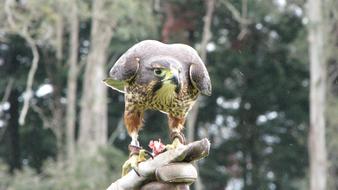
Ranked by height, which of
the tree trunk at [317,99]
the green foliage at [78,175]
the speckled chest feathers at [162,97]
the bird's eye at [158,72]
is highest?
the tree trunk at [317,99]

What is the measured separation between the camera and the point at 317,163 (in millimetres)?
20094

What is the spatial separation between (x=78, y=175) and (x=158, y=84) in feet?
41.5

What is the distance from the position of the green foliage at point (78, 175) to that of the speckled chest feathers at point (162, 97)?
11.7 m

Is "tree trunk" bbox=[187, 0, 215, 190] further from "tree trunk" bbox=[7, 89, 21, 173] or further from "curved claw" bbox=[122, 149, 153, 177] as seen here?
"curved claw" bbox=[122, 149, 153, 177]

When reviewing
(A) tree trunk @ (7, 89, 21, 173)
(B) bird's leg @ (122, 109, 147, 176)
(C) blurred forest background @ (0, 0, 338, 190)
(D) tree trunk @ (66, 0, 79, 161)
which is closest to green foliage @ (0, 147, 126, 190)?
(C) blurred forest background @ (0, 0, 338, 190)

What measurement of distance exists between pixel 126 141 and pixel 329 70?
545cm

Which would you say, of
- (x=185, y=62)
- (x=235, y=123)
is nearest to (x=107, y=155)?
(x=235, y=123)

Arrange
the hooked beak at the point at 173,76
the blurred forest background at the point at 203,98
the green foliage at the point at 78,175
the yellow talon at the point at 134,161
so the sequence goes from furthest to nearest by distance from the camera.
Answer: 1. the blurred forest background at the point at 203,98
2. the green foliage at the point at 78,175
3. the yellow talon at the point at 134,161
4. the hooked beak at the point at 173,76

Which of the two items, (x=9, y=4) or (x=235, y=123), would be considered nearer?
(x=9, y=4)

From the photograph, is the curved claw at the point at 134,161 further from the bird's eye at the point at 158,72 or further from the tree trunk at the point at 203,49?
the tree trunk at the point at 203,49

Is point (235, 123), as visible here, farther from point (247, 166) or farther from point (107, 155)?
point (107, 155)

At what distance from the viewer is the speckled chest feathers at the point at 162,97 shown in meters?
4.41

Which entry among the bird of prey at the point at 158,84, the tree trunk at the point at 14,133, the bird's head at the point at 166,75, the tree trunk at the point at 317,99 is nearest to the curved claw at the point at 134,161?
the bird of prey at the point at 158,84

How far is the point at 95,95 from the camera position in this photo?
19641 millimetres
